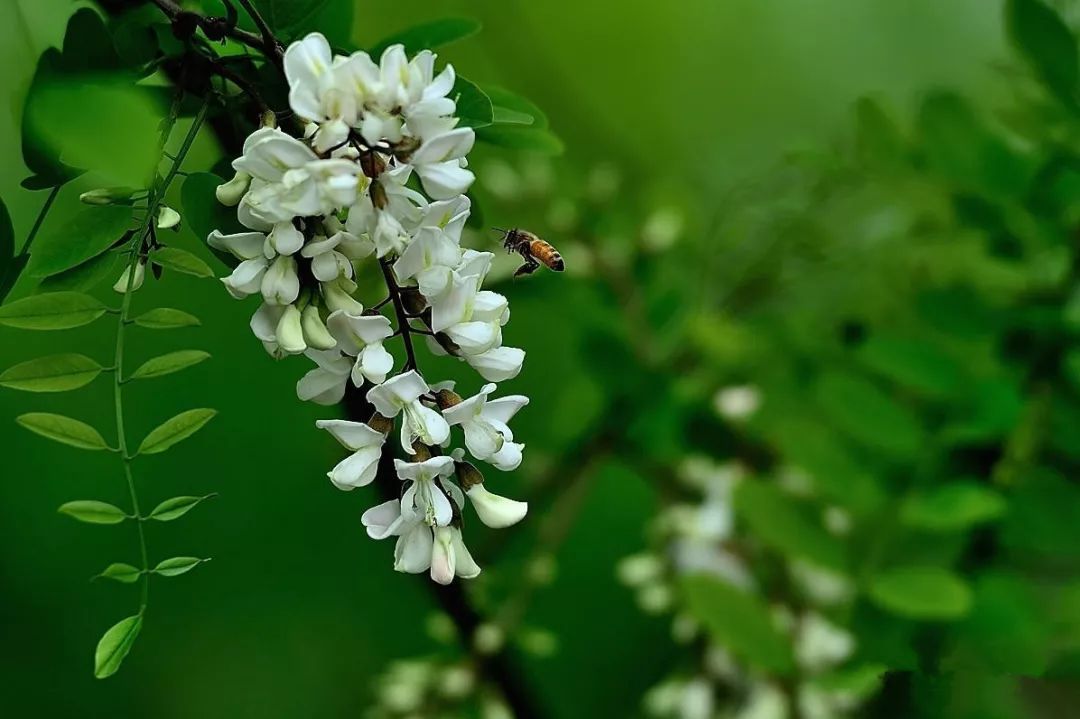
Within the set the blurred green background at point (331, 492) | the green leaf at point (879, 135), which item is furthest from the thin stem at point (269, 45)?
the green leaf at point (879, 135)

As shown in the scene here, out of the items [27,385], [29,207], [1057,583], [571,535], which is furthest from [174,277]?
[1057,583]

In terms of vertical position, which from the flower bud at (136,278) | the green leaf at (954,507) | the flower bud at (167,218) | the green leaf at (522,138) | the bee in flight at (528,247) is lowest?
the green leaf at (954,507)

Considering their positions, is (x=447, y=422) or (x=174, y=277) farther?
(x=174, y=277)

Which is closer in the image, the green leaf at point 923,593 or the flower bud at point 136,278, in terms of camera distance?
the flower bud at point 136,278

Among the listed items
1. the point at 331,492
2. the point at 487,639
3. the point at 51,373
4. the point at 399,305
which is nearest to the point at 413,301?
the point at 399,305

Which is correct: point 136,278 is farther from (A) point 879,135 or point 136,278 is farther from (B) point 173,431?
(A) point 879,135

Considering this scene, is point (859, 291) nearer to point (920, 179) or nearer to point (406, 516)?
point (920, 179)

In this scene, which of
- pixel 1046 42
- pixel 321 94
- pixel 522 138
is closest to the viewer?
pixel 321 94

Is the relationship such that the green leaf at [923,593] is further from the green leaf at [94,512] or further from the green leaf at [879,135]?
the green leaf at [94,512]
